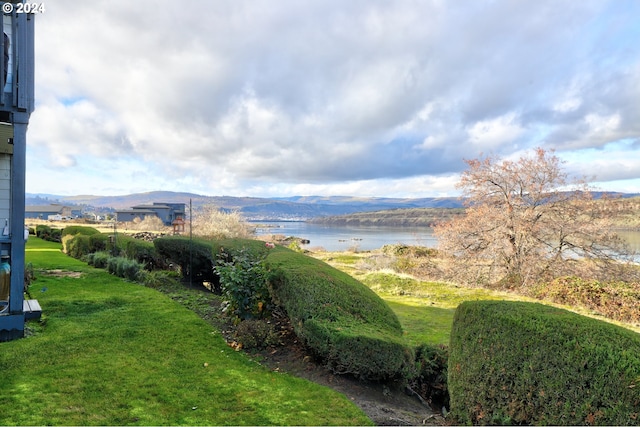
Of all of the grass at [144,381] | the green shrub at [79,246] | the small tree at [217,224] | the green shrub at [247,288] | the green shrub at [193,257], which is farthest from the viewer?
the small tree at [217,224]

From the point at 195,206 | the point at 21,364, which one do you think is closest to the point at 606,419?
the point at 21,364

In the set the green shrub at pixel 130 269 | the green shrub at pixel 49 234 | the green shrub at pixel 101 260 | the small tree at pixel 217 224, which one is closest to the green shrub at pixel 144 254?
the green shrub at pixel 101 260

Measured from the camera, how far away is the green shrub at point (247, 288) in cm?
564

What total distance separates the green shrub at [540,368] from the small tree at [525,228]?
12.4 meters

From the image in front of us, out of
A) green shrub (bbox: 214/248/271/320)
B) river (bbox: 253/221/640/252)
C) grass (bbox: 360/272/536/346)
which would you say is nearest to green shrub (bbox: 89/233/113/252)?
grass (bbox: 360/272/536/346)

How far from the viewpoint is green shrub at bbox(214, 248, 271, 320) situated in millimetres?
5641

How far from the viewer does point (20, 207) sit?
15.8ft

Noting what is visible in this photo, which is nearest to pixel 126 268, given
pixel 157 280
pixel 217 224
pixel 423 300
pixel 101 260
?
pixel 157 280

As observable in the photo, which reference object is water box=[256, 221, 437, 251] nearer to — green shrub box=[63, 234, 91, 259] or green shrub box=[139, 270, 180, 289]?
green shrub box=[139, 270, 180, 289]

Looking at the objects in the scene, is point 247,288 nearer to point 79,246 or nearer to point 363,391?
point 363,391

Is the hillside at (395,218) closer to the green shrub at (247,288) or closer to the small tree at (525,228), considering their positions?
the small tree at (525,228)

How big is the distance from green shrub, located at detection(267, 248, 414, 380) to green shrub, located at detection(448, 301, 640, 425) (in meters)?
0.83

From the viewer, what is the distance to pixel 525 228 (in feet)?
45.4

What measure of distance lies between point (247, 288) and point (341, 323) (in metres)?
2.01
